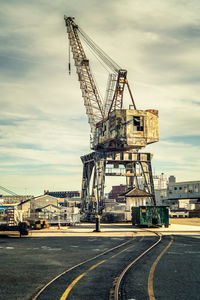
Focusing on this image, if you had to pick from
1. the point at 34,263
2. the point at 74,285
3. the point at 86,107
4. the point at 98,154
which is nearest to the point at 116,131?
the point at 98,154

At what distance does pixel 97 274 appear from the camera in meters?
12.1

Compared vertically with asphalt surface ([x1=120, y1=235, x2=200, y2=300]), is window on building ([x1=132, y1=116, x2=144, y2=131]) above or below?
above

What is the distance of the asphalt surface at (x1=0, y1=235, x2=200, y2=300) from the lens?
9.49 metres

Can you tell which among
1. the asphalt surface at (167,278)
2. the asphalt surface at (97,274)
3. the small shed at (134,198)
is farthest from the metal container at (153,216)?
the asphalt surface at (167,278)

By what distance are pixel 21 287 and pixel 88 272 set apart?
3.02m

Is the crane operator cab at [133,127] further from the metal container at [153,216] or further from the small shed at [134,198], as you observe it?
the metal container at [153,216]

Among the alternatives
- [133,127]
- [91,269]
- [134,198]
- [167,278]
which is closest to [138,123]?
[133,127]


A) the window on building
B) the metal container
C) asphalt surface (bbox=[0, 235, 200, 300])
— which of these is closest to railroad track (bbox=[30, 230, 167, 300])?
asphalt surface (bbox=[0, 235, 200, 300])

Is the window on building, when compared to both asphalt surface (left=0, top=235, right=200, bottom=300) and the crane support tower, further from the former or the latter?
asphalt surface (left=0, top=235, right=200, bottom=300)

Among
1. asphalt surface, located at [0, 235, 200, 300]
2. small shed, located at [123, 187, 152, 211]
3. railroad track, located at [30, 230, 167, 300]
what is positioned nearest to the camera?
railroad track, located at [30, 230, 167, 300]

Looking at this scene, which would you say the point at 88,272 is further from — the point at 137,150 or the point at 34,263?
the point at 137,150

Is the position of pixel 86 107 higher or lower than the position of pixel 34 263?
higher

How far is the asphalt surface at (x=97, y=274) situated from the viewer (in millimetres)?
9492

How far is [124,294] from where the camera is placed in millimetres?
9234
